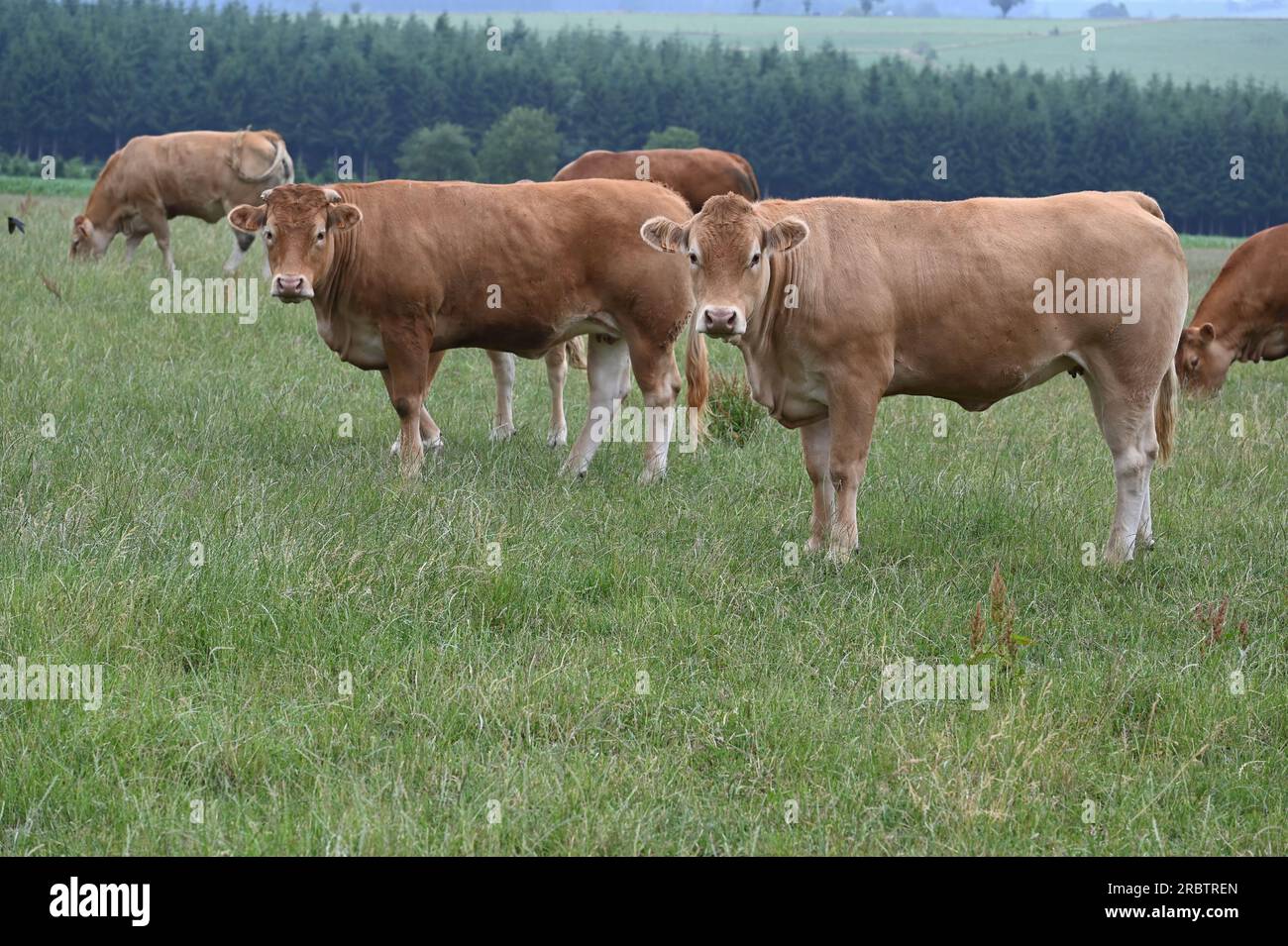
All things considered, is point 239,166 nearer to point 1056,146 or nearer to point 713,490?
point 713,490

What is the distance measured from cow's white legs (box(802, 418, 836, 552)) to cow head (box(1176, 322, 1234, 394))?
20.2ft

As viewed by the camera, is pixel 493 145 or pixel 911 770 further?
pixel 493 145

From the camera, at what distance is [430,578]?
582 centimetres

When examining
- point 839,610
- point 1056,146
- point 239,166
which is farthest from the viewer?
point 1056,146

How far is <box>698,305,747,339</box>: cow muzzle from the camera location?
612 cm

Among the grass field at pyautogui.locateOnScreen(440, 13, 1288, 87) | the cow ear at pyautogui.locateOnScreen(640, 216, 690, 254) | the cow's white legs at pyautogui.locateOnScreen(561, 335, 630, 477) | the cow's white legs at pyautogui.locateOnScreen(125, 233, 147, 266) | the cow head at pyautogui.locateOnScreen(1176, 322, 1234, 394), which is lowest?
the cow's white legs at pyautogui.locateOnScreen(125, 233, 147, 266)

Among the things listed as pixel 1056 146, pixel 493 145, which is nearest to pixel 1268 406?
pixel 493 145

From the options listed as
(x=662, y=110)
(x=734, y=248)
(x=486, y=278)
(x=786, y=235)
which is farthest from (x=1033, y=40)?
(x=734, y=248)

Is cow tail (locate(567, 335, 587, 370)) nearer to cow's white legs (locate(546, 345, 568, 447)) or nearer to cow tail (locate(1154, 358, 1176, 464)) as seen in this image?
cow's white legs (locate(546, 345, 568, 447))

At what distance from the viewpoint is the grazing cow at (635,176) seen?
31.5 ft

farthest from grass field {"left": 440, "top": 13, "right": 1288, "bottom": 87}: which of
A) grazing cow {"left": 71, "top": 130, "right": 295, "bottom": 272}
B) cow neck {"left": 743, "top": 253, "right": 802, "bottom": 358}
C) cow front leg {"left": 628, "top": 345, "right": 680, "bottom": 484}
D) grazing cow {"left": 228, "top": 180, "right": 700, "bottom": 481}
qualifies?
cow neck {"left": 743, "top": 253, "right": 802, "bottom": 358}

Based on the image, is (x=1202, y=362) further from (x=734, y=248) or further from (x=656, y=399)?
(x=734, y=248)

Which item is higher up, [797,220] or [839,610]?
[797,220]
